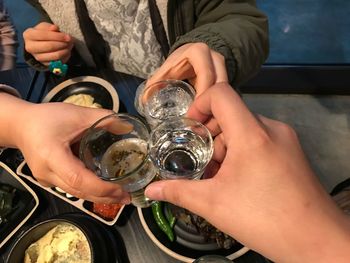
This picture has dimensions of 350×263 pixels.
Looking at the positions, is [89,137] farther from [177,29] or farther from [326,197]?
[177,29]

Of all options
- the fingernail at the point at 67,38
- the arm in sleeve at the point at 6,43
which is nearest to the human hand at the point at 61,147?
the fingernail at the point at 67,38

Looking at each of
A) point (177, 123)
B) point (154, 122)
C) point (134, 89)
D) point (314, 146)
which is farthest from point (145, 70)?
point (314, 146)

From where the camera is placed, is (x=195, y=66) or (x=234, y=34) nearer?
(x=195, y=66)

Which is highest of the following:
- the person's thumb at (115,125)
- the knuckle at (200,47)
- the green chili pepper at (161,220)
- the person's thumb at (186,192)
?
the knuckle at (200,47)

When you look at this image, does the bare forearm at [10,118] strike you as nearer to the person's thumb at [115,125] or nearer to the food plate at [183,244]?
the person's thumb at [115,125]

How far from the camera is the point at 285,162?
1.94ft

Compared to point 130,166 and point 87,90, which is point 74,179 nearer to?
point 130,166

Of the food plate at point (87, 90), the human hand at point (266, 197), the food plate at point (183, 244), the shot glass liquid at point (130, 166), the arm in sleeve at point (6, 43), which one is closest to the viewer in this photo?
the human hand at point (266, 197)

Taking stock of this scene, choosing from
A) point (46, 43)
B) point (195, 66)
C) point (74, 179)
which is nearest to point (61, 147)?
point (74, 179)

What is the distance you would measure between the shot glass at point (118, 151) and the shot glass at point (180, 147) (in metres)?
0.03

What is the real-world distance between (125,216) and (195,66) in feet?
1.39

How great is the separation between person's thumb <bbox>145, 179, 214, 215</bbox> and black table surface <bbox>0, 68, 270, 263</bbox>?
298 mm

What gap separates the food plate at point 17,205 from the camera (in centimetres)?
98

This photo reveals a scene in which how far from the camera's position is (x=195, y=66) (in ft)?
2.86
